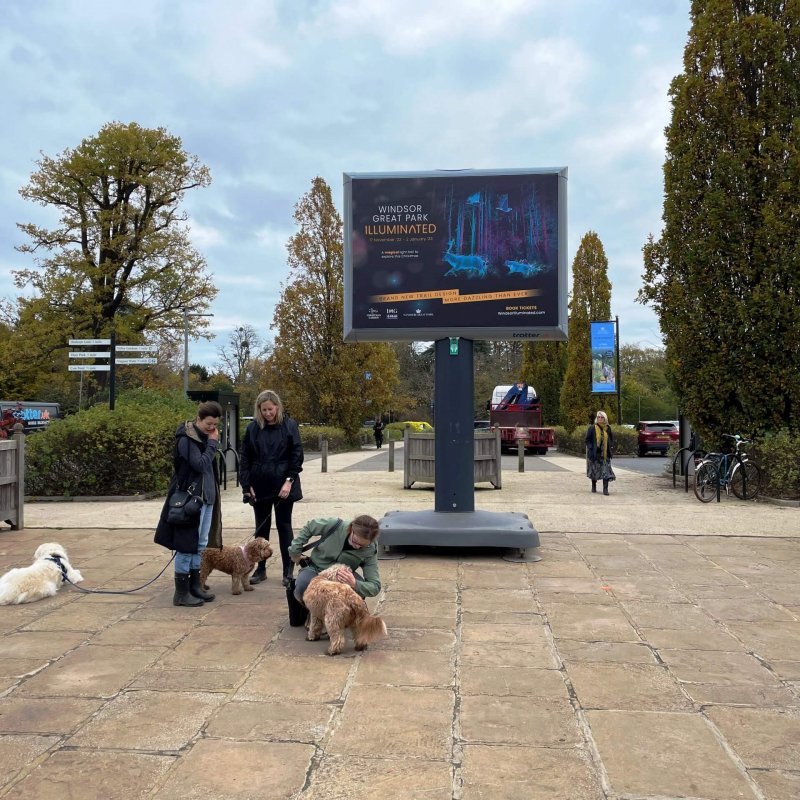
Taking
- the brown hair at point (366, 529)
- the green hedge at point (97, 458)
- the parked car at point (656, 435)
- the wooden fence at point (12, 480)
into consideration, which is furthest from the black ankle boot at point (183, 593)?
the parked car at point (656, 435)

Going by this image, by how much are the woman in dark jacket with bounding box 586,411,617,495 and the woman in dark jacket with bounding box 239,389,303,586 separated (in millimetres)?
8223

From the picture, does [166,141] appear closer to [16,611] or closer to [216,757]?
[16,611]

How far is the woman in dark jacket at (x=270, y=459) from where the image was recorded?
6246 mm

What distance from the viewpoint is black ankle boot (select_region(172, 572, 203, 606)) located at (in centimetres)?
552

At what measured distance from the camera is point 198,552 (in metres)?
5.63

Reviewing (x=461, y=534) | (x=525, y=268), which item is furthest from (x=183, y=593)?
(x=525, y=268)

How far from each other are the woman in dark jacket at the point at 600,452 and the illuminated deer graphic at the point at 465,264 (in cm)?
648

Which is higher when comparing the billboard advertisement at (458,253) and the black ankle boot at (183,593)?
the billboard advertisement at (458,253)

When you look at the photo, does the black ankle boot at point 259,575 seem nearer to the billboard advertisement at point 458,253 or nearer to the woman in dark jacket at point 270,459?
the woman in dark jacket at point 270,459

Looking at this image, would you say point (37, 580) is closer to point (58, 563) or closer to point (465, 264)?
point (58, 563)

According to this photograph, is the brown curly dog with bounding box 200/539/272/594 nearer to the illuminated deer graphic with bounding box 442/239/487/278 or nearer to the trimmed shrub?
the illuminated deer graphic with bounding box 442/239/487/278

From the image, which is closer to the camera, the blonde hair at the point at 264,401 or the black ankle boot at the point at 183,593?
the black ankle boot at the point at 183,593

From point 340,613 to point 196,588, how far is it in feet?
5.75

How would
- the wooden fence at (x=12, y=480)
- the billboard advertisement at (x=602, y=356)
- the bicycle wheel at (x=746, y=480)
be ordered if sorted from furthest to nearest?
1. the billboard advertisement at (x=602, y=356)
2. the bicycle wheel at (x=746, y=480)
3. the wooden fence at (x=12, y=480)
